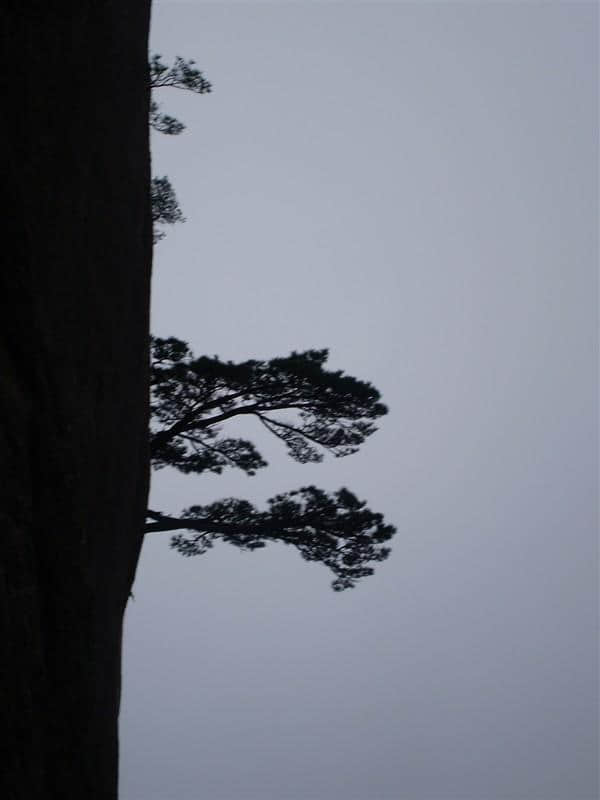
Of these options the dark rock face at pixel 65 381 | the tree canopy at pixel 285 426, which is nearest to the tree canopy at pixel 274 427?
the tree canopy at pixel 285 426

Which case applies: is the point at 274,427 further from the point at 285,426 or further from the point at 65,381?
the point at 65,381

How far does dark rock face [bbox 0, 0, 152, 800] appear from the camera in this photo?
18.8 ft

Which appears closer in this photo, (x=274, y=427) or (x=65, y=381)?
(x=65, y=381)

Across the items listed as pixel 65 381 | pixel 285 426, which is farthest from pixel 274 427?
pixel 65 381

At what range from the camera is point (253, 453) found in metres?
12.1

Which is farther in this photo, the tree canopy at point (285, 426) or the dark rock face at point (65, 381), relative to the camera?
the tree canopy at point (285, 426)

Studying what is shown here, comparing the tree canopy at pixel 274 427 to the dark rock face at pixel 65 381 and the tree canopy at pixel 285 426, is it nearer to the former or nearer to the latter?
the tree canopy at pixel 285 426

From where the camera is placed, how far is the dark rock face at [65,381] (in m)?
5.74

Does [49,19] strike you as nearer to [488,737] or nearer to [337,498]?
[337,498]

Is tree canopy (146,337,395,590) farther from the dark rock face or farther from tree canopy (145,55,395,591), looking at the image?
the dark rock face

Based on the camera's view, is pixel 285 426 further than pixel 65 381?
Yes

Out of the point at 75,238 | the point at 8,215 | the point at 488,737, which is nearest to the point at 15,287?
the point at 8,215

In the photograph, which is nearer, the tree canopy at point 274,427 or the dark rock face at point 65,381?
the dark rock face at point 65,381

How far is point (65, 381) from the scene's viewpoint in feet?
20.8
